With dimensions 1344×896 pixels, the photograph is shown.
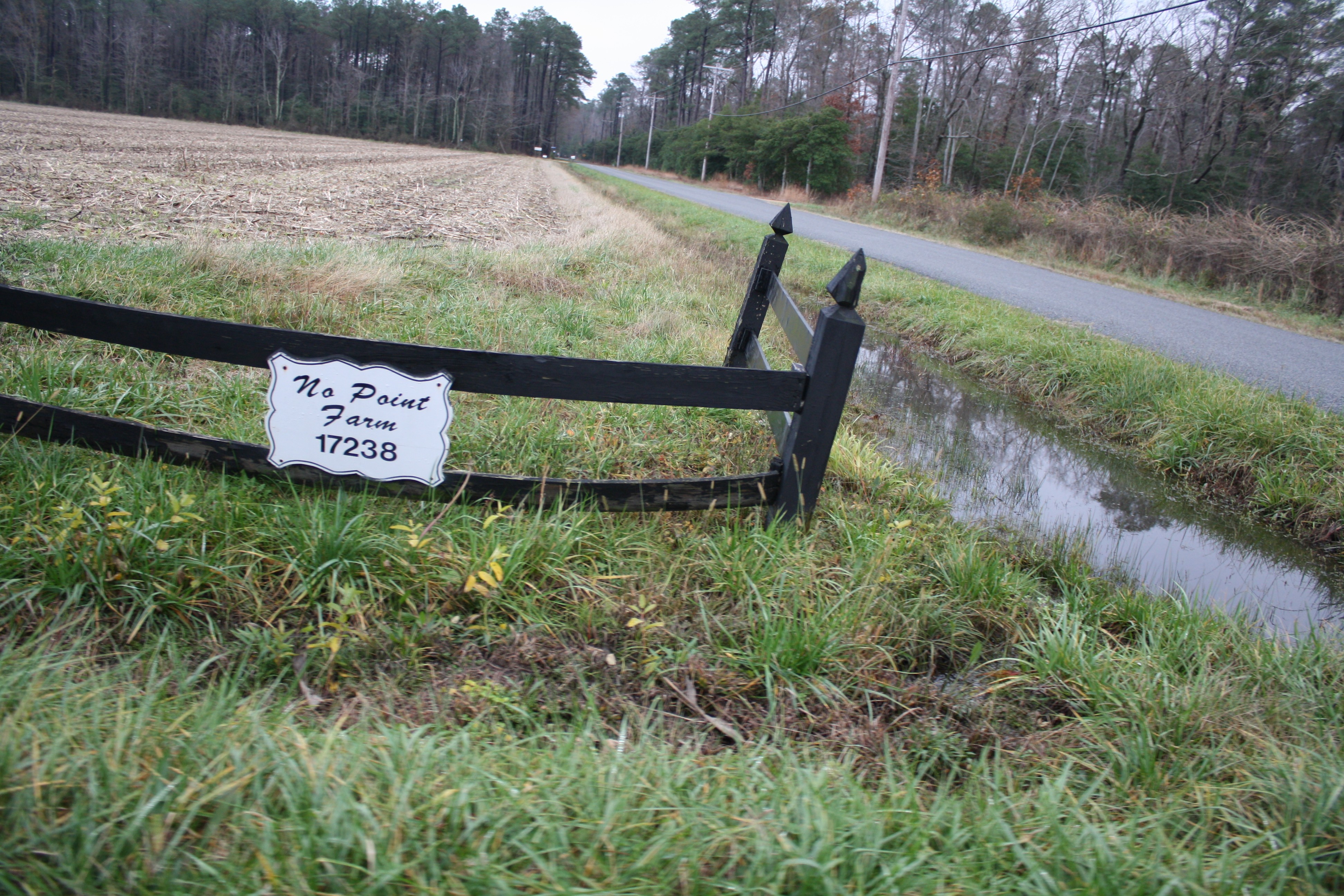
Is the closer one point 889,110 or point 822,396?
point 822,396

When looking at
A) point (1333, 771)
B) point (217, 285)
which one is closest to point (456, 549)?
point (1333, 771)

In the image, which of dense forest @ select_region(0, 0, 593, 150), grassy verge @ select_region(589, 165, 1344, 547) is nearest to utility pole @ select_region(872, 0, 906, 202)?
grassy verge @ select_region(589, 165, 1344, 547)

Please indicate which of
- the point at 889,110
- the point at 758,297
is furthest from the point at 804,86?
the point at 758,297

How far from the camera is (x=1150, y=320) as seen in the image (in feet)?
26.1

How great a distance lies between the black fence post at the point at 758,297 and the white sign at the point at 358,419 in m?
2.05

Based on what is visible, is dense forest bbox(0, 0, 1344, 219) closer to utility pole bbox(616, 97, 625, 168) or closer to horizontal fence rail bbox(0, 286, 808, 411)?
utility pole bbox(616, 97, 625, 168)

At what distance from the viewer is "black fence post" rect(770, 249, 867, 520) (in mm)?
2551

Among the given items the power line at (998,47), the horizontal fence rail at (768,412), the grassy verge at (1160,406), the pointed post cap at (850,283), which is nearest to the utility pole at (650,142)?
the power line at (998,47)

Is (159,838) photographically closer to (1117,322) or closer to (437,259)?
(437,259)

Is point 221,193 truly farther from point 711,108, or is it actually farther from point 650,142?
point 650,142

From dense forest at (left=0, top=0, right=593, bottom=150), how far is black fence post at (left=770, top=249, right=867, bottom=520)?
171ft

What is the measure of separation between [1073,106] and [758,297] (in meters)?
33.4

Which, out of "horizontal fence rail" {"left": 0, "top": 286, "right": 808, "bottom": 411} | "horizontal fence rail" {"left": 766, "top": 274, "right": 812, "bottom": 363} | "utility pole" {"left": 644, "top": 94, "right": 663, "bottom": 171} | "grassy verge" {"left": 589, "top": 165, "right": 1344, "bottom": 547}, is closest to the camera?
"horizontal fence rail" {"left": 0, "top": 286, "right": 808, "bottom": 411}

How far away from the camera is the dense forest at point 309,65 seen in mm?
47094
